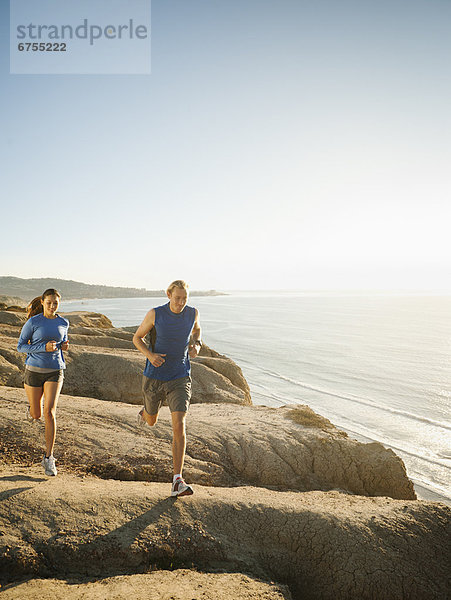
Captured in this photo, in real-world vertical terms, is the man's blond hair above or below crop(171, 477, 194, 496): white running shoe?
above

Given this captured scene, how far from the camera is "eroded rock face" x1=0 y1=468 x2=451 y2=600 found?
4129 mm

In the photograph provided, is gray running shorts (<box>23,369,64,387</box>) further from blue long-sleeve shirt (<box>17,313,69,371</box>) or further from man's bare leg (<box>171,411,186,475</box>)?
man's bare leg (<box>171,411,186,475</box>)

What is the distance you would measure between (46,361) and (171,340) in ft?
6.20

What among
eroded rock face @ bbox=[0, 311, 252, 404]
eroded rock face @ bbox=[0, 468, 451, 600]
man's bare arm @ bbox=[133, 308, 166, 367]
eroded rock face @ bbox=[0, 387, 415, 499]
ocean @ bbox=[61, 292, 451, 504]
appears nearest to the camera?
eroded rock face @ bbox=[0, 468, 451, 600]

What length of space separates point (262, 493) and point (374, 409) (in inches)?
726

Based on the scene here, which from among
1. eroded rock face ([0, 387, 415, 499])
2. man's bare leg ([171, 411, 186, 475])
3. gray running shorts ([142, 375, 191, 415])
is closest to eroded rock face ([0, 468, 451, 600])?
man's bare leg ([171, 411, 186, 475])

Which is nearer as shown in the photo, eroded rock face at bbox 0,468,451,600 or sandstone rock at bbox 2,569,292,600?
sandstone rock at bbox 2,569,292,600

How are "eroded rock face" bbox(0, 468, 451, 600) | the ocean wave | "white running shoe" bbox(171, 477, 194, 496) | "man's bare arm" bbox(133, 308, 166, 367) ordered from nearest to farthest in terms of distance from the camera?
"eroded rock face" bbox(0, 468, 451, 600) < "man's bare arm" bbox(133, 308, 166, 367) < "white running shoe" bbox(171, 477, 194, 496) < the ocean wave

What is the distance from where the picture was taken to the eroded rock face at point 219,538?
4.13 m

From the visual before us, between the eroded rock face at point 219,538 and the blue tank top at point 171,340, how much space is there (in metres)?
1.57

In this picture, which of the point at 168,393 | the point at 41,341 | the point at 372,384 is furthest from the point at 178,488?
the point at 372,384

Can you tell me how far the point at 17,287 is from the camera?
14725 cm

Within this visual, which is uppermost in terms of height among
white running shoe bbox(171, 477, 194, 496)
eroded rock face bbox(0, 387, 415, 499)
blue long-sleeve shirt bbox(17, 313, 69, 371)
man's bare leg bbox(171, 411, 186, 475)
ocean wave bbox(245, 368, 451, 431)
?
blue long-sleeve shirt bbox(17, 313, 69, 371)

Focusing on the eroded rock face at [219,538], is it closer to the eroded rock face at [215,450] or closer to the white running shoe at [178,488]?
the white running shoe at [178,488]
